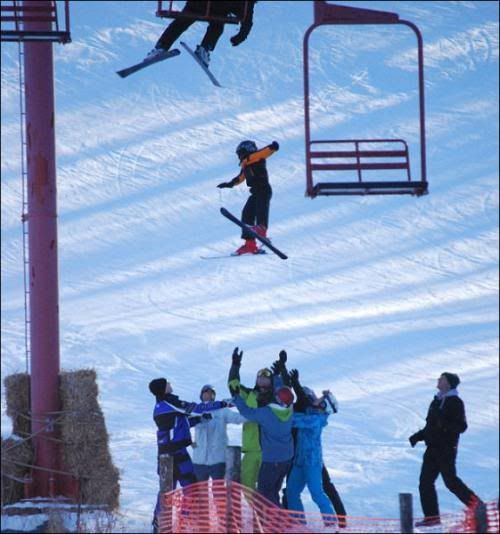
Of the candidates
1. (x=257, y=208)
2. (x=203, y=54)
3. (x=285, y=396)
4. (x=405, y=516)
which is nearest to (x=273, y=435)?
(x=285, y=396)

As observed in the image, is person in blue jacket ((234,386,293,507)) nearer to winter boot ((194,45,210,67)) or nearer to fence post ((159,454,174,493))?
fence post ((159,454,174,493))

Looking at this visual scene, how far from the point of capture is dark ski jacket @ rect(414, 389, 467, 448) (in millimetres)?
11195

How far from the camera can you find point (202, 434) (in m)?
11.8

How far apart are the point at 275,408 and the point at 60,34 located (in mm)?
3338

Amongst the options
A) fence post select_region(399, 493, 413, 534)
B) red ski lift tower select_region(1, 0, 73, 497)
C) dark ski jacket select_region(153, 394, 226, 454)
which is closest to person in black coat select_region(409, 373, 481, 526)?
dark ski jacket select_region(153, 394, 226, 454)

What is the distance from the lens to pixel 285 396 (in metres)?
11.2

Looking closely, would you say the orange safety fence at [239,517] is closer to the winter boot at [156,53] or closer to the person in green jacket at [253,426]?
the person in green jacket at [253,426]

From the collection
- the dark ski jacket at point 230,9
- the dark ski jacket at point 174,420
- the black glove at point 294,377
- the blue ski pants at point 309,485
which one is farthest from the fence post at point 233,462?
the dark ski jacket at point 230,9

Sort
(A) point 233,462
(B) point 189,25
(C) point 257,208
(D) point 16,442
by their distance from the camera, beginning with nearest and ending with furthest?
(A) point 233,462 < (B) point 189,25 < (C) point 257,208 < (D) point 16,442

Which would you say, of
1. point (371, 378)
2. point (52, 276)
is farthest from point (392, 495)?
point (52, 276)

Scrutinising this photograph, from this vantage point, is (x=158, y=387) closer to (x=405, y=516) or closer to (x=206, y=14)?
(x=206, y=14)

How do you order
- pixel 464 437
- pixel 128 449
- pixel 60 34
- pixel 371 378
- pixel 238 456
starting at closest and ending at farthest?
pixel 238 456 < pixel 60 34 < pixel 128 449 < pixel 464 437 < pixel 371 378

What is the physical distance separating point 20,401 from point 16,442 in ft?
1.80

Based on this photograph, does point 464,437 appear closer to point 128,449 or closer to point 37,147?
point 128,449
